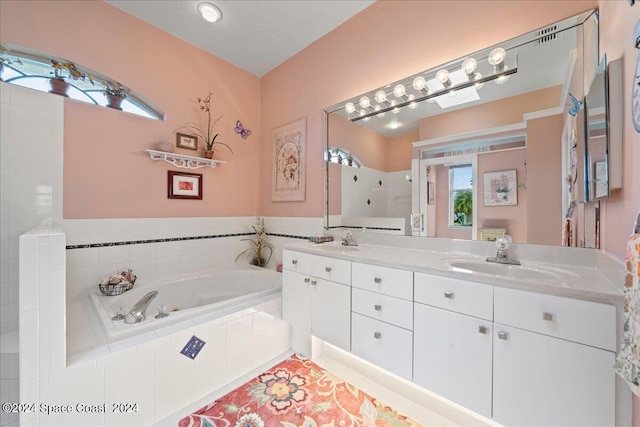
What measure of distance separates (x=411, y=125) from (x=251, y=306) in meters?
1.81

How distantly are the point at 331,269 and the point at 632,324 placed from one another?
48.7 inches

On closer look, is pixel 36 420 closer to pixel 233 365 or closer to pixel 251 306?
pixel 233 365

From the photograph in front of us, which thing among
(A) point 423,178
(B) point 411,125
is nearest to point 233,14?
(B) point 411,125

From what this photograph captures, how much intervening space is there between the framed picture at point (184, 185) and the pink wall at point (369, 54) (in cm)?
74

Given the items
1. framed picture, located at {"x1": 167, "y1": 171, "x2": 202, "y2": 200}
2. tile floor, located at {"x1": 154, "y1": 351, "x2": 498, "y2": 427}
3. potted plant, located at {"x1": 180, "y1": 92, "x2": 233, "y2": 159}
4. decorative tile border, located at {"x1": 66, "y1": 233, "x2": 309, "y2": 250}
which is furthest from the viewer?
potted plant, located at {"x1": 180, "y1": 92, "x2": 233, "y2": 159}

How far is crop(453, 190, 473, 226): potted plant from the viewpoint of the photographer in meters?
1.54

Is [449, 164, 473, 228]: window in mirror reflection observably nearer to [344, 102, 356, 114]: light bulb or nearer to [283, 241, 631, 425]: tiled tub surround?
[283, 241, 631, 425]: tiled tub surround

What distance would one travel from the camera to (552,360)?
0.89m

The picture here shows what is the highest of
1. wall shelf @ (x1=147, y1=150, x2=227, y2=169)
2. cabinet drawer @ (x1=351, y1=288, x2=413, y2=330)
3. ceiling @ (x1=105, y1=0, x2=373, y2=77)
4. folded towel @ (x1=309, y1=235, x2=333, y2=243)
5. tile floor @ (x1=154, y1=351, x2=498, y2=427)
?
ceiling @ (x1=105, y1=0, x2=373, y2=77)

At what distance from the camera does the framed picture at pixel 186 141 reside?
2.38 metres

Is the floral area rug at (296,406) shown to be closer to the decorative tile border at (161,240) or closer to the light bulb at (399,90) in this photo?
the decorative tile border at (161,240)

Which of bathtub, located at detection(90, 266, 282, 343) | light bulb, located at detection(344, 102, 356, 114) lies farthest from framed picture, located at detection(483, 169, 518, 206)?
bathtub, located at detection(90, 266, 282, 343)

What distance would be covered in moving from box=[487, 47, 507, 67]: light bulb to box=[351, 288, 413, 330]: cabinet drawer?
1.46 meters

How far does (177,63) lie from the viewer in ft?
7.82
